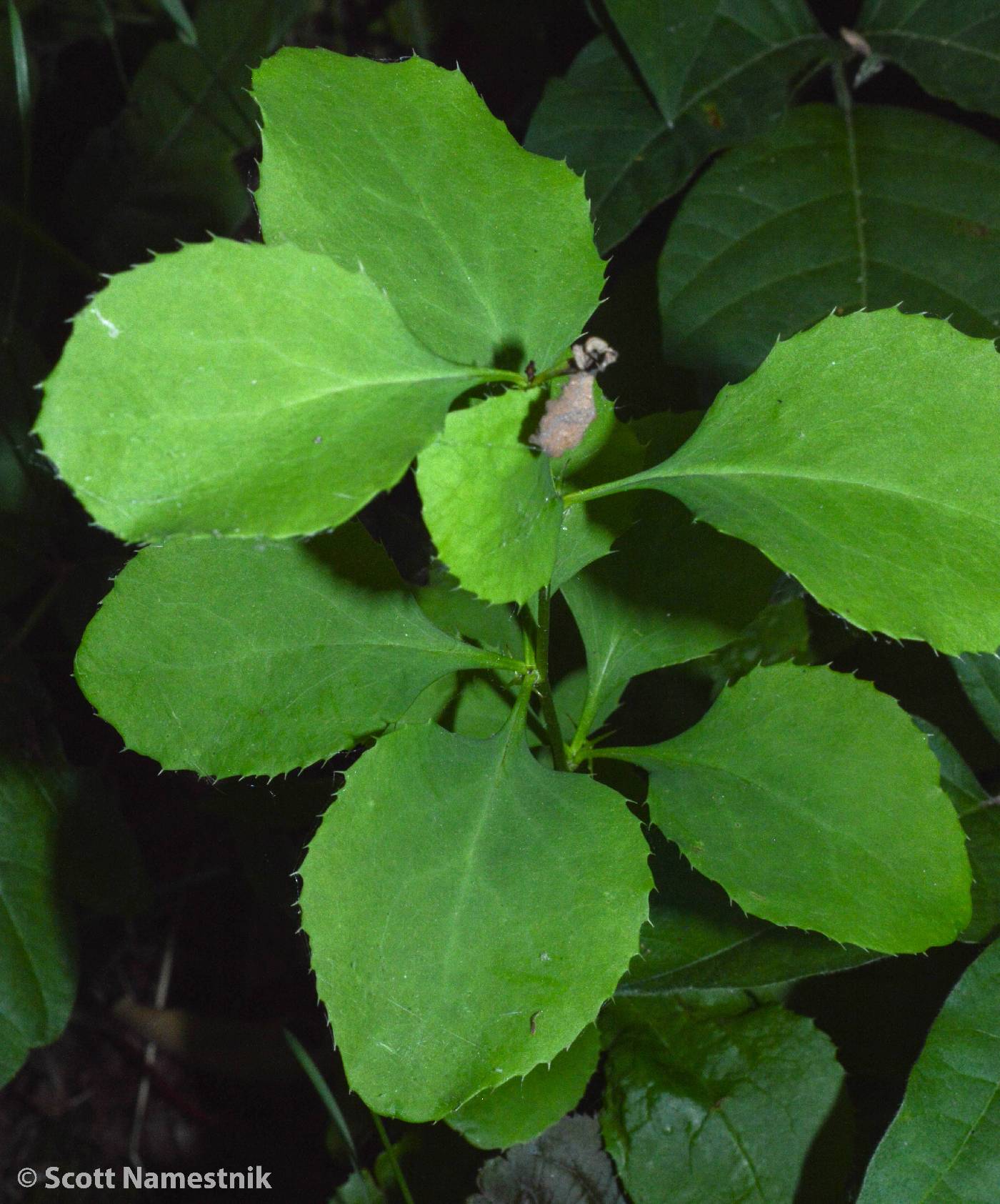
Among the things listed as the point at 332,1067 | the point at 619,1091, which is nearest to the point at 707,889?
Answer: the point at 619,1091

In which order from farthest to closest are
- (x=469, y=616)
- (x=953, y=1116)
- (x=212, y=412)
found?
(x=469, y=616) < (x=953, y=1116) < (x=212, y=412)

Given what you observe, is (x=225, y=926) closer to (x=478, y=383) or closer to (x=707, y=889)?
(x=707, y=889)

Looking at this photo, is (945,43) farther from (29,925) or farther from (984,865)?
(29,925)

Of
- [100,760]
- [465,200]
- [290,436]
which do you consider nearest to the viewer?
[290,436]

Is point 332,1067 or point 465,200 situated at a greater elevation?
point 465,200

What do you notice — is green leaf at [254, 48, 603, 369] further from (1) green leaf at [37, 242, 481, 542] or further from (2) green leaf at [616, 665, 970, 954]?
(2) green leaf at [616, 665, 970, 954]

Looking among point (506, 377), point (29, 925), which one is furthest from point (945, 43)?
point (29, 925)
